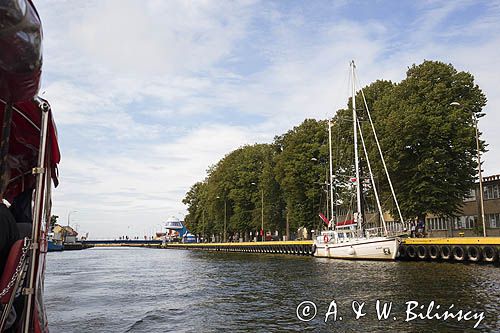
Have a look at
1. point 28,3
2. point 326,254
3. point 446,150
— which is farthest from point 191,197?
point 28,3

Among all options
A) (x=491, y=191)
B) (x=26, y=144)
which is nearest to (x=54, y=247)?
(x=491, y=191)

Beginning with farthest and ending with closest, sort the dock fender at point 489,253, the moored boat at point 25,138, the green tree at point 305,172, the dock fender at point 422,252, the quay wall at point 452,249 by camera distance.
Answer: the green tree at point 305,172
the dock fender at point 422,252
the quay wall at point 452,249
the dock fender at point 489,253
the moored boat at point 25,138

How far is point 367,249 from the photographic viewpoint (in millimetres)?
40969

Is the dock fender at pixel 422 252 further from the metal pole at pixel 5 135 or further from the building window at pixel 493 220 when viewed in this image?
the metal pole at pixel 5 135

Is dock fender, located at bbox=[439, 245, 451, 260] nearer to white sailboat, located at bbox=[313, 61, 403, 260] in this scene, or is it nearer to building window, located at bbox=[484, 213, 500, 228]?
white sailboat, located at bbox=[313, 61, 403, 260]

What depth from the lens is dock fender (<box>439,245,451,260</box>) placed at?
118ft

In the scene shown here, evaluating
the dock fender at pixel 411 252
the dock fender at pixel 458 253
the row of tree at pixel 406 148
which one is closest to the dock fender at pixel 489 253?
the dock fender at pixel 458 253

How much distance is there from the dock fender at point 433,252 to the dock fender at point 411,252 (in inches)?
76.4

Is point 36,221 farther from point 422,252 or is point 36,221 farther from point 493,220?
point 493,220

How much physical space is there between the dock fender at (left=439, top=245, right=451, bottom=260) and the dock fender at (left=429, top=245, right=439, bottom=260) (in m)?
0.37

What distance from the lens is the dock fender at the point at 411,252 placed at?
39750 millimetres

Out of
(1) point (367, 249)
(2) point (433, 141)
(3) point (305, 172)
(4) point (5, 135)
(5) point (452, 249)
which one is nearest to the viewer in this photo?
(4) point (5, 135)

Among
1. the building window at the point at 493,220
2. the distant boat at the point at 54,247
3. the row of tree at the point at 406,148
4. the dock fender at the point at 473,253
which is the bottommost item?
the distant boat at the point at 54,247

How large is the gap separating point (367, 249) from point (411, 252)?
3.67 m
